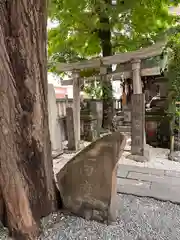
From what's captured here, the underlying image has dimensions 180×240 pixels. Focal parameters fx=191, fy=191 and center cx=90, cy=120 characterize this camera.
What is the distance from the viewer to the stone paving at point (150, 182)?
91.9 inches

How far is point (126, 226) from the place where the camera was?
1.71 meters

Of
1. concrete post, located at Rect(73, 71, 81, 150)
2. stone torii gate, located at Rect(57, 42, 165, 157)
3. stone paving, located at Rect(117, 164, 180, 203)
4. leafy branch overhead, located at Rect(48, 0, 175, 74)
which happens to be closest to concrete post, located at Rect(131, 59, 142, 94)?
stone torii gate, located at Rect(57, 42, 165, 157)

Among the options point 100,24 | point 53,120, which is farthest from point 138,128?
point 100,24

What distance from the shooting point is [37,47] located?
140cm

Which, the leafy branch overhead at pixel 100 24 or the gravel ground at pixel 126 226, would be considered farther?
the leafy branch overhead at pixel 100 24

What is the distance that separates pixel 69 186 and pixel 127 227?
25.5 inches

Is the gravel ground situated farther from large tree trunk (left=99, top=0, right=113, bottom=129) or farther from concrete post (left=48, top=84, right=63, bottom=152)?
large tree trunk (left=99, top=0, right=113, bottom=129)

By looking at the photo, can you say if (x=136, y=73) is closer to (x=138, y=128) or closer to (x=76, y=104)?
(x=138, y=128)

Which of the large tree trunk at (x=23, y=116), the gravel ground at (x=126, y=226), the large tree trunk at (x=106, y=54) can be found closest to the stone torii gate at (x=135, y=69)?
the large tree trunk at (x=106, y=54)

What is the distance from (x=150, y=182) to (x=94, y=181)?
4.18ft

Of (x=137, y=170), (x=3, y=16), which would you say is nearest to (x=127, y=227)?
(x=137, y=170)

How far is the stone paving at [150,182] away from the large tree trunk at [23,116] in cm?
129

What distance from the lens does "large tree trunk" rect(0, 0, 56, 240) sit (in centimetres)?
127

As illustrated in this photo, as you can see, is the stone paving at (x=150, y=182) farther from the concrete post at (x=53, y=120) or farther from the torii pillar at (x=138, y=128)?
the concrete post at (x=53, y=120)
